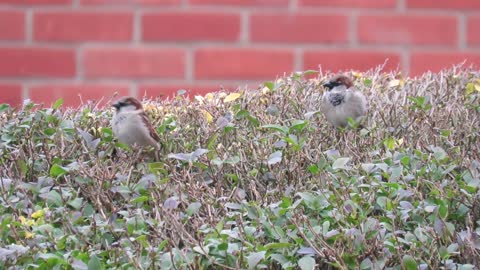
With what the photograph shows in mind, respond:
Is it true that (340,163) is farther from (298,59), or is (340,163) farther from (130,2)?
(130,2)

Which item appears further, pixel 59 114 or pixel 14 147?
pixel 59 114

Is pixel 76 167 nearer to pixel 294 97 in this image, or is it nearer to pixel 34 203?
pixel 34 203

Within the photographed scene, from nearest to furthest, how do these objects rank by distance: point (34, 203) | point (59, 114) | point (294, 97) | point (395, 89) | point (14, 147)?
1. point (34, 203)
2. point (14, 147)
3. point (59, 114)
4. point (294, 97)
5. point (395, 89)

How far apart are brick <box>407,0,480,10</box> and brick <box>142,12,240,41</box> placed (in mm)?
879

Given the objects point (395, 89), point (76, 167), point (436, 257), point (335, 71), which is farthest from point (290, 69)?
point (436, 257)

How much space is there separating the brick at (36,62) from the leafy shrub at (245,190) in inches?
43.2

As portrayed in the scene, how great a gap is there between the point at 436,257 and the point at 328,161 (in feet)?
2.53

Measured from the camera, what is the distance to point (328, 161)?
3500 millimetres

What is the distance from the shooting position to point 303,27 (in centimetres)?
538

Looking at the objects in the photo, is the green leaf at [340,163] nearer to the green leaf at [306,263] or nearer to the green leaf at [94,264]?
the green leaf at [306,263]

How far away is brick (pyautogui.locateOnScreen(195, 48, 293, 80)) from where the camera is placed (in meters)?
5.32

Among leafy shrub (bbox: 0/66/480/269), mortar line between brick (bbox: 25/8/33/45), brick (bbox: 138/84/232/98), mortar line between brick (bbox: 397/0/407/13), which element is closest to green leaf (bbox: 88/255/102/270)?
leafy shrub (bbox: 0/66/480/269)

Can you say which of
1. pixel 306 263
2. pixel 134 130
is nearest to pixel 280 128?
pixel 134 130

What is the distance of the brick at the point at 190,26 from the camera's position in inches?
210
